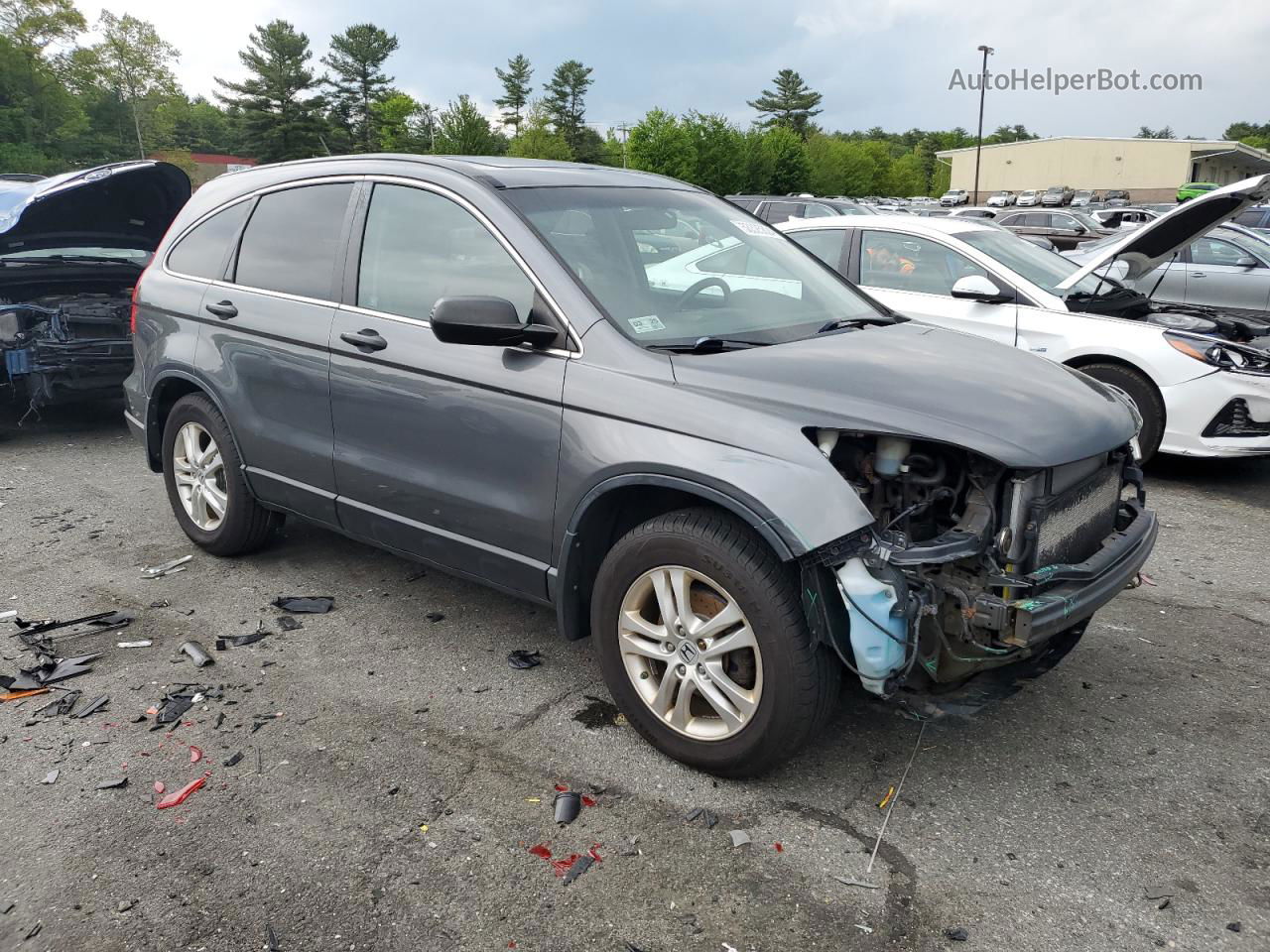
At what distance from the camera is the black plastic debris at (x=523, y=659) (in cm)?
397

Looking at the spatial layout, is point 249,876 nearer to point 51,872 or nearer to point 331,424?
point 51,872

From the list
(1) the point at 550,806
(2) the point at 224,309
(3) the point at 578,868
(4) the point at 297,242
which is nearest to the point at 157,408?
(2) the point at 224,309

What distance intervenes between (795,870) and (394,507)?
2.06m

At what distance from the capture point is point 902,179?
3435 inches

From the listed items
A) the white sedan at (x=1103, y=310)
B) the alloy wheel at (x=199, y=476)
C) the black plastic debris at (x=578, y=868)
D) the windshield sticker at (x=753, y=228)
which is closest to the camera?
the black plastic debris at (x=578, y=868)

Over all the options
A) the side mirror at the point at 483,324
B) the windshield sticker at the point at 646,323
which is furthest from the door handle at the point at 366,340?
the windshield sticker at the point at 646,323

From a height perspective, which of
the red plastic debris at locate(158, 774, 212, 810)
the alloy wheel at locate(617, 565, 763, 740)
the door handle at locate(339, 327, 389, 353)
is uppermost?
the door handle at locate(339, 327, 389, 353)

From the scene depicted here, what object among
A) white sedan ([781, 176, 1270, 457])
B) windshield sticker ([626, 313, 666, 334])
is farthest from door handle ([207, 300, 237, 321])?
white sedan ([781, 176, 1270, 457])

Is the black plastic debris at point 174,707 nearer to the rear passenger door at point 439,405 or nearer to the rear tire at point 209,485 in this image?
the rear passenger door at point 439,405

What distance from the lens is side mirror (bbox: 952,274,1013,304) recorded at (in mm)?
6551

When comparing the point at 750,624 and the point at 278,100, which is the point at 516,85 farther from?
the point at 750,624

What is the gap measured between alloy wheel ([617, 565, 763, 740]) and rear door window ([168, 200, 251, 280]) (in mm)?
2872

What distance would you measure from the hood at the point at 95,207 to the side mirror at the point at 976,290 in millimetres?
5441

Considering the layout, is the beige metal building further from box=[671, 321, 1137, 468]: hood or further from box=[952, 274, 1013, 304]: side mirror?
box=[671, 321, 1137, 468]: hood
